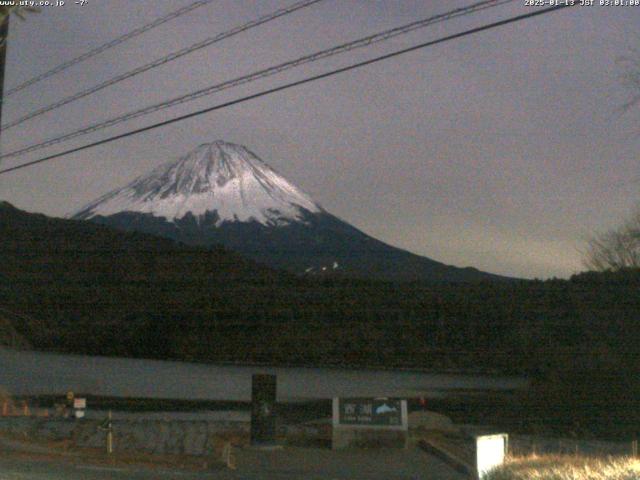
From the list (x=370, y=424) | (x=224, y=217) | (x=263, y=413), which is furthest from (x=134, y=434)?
(x=224, y=217)

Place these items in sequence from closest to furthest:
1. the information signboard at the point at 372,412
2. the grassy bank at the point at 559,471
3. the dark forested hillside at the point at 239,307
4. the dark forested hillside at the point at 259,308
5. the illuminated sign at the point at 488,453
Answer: the grassy bank at the point at 559,471 < the illuminated sign at the point at 488,453 < the information signboard at the point at 372,412 < the dark forested hillside at the point at 259,308 < the dark forested hillside at the point at 239,307

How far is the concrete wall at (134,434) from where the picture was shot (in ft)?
58.8

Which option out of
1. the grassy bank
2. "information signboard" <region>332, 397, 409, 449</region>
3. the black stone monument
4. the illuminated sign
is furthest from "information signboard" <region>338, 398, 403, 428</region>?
the grassy bank

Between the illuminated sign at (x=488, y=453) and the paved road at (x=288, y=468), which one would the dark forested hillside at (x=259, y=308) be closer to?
the paved road at (x=288, y=468)

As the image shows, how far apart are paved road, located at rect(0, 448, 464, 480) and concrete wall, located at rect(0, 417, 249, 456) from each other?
57.0 inches

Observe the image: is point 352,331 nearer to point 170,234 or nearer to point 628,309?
point 628,309

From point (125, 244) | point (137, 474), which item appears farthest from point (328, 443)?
point (125, 244)

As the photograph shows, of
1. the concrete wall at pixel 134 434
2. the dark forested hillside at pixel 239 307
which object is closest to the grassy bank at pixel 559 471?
the concrete wall at pixel 134 434

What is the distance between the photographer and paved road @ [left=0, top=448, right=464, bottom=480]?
12.3m

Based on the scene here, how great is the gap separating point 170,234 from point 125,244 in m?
30.6

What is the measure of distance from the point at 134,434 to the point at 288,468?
16.5 feet

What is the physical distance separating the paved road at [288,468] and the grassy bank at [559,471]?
3550mm

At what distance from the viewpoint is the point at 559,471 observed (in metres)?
9.30

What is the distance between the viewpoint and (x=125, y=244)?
44531 mm
